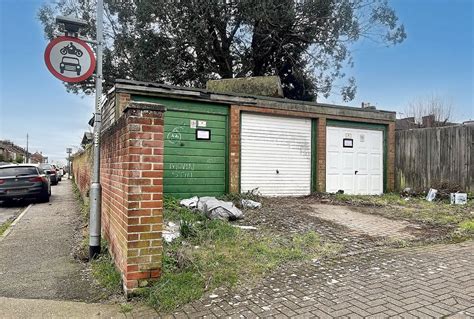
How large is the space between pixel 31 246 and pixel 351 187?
9125 mm

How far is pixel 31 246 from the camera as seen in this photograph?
5.67 metres

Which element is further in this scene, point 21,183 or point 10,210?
point 21,183

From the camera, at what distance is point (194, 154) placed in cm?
850

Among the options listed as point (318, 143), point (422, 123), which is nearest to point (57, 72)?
point (318, 143)

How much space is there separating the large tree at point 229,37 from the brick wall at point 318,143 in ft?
16.6

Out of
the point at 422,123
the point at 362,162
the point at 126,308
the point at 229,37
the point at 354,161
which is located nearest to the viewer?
the point at 126,308

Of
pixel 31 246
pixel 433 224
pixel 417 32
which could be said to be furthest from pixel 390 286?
pixel 417 32

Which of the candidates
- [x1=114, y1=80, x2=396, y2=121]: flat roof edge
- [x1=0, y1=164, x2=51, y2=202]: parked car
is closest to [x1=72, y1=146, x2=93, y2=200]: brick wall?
[x1=0, y1=164, x2=51, y2=202]: parked car

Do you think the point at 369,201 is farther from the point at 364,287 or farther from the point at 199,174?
the point at 364,287

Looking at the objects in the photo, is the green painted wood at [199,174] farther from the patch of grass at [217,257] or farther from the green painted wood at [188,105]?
the patch of grass at [217,257]

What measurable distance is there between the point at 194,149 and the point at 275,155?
256 centimetres

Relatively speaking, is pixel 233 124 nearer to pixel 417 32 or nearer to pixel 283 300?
pixel 283 300

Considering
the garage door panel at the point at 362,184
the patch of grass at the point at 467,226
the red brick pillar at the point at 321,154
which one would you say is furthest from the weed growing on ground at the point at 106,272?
the garage door panel at the point at 362,184

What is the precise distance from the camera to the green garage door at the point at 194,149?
816cm
